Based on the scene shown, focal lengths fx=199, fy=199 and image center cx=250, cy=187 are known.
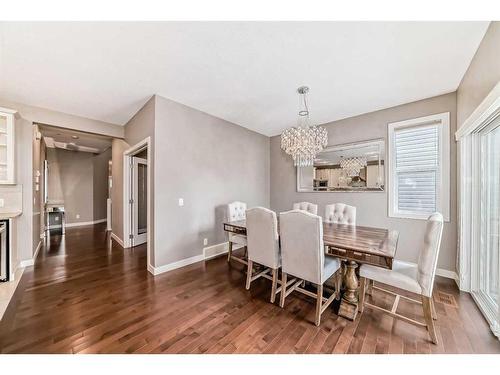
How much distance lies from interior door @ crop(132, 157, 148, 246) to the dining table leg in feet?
13.1

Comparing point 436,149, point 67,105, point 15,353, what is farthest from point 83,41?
point 436,149

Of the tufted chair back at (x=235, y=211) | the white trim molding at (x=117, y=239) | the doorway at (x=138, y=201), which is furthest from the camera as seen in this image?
the white trim molding at (x=117, y=239)

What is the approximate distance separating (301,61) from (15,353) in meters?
3.42

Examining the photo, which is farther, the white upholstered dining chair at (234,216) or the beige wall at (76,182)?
the beige wall at (76,182)

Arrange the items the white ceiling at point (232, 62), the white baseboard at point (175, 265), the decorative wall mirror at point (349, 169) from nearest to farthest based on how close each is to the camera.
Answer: the white ceiling at point (232, 62) → the white baseboard at point (175, 265) → the decorative wall mirror at point (349, 169)

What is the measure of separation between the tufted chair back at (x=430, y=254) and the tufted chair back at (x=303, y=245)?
0.77m

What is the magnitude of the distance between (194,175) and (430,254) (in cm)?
305

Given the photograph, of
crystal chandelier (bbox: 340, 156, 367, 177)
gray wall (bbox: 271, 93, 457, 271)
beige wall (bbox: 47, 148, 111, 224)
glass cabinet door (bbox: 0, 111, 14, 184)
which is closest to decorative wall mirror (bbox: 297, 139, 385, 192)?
crystal chandelier (bbox: 340, 156, 367, 177)

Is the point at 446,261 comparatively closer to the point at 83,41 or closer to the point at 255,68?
the point at 255,68

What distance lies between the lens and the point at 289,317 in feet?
6.24

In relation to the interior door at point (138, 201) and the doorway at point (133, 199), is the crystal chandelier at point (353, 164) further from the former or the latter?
the interior door at point (138, 201)

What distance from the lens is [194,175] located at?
3.36 meters

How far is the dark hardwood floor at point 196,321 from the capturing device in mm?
1530

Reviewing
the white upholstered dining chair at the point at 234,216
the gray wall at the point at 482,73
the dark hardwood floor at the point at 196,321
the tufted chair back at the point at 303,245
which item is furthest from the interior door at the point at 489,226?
the white upholstered dining chair at the point at 234,216
